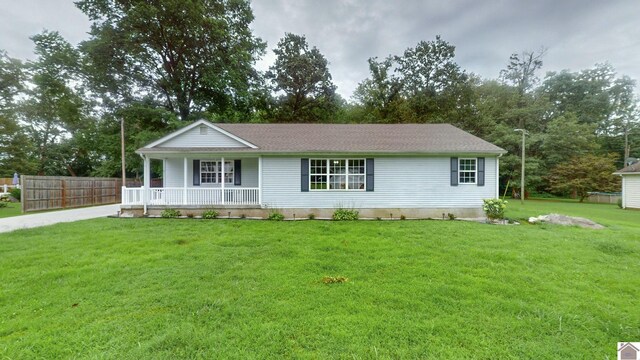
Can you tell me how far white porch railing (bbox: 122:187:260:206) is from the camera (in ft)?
36.1

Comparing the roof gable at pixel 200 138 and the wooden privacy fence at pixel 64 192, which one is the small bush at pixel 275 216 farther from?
the wooden privacy fence at pixel 64 192

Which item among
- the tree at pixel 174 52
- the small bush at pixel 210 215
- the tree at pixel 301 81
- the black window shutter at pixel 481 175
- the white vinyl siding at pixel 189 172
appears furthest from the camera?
the tree at pixel 301 81

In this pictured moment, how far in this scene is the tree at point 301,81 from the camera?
85.5ft

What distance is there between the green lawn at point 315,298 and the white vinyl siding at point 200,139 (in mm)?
5261

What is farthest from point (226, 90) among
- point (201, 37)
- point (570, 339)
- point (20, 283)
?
point (570, 339)

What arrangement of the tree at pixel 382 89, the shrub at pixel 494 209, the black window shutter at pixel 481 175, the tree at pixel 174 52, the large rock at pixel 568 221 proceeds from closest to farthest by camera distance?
the large rock at pixel 568 221
the shrub at pixel 494 209
the black window shutter at pixel 481 175
the tree at pixel 174 52
the tree at pixel 382 89

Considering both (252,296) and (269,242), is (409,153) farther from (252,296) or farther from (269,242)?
(252,296)

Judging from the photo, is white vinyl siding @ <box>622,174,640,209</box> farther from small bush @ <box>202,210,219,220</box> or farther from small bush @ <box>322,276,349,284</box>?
small bush @ <box>202,210,219,220</box>

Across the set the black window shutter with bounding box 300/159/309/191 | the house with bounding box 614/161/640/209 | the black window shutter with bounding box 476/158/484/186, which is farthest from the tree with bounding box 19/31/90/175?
the house with bounding box 614/161/640/209

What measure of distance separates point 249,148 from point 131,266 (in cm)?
656

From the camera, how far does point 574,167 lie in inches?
925

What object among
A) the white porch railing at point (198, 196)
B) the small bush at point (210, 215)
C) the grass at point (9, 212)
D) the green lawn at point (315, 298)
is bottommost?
the green lawn at point (315, 298)

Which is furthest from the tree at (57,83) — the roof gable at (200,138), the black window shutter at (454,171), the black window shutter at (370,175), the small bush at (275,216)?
the black window shutter at (454,171)

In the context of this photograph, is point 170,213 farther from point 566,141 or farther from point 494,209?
point 566,141
